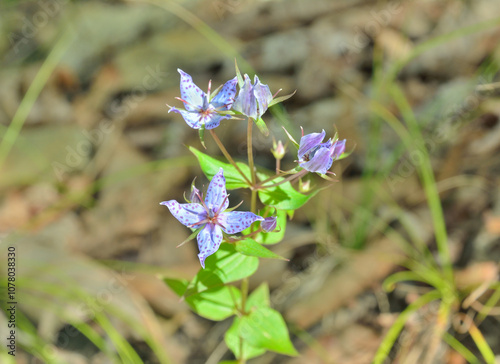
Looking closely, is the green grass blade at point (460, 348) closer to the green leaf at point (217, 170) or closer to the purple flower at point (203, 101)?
the green leaf at point (217, 170)

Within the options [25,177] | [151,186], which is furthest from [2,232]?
[151,186]

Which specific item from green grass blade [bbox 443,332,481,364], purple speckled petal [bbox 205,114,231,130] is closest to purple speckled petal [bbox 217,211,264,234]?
purple speckled petal [bbox 205,114,231,130]

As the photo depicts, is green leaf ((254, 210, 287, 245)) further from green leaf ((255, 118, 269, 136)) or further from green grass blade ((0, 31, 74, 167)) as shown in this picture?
green grass blade ((0, 31, 74, 167))

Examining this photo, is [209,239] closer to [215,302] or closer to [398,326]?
[215,302]

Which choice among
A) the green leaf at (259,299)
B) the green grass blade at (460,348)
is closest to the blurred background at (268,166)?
the green grass blade at (460,348)

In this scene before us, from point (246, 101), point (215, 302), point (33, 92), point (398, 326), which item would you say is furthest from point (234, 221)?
point (33, 92)
